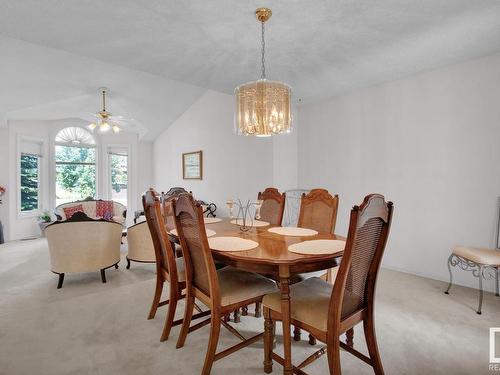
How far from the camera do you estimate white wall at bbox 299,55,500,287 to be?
2.95 m

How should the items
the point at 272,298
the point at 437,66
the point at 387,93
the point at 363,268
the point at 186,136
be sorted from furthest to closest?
the point at 186,136 → the point at 387,93 → the point at 437,66 → the point at 272,298 → the point at 363,268

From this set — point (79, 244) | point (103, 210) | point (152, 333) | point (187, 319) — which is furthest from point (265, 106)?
point (103, 210)

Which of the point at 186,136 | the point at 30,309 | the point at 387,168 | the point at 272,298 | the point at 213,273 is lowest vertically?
the point at 30,309

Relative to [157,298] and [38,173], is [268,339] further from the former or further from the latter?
[38,173]

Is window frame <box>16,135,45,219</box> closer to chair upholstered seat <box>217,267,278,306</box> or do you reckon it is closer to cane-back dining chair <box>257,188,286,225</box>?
cane-back dining chair <box>257,188,286,225</box>

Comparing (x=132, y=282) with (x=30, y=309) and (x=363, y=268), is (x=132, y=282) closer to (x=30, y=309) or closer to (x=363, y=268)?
(x=30, y=309)

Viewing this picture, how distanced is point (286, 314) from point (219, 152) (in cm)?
412

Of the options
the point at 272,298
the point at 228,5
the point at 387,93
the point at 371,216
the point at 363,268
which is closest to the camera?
the point at 371,216

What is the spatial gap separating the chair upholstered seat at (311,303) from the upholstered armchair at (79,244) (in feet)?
7.70

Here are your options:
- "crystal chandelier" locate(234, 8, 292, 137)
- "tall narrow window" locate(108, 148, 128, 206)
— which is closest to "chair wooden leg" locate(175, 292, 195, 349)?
"crystal chandelier" locate(234, 8, 292, 137)

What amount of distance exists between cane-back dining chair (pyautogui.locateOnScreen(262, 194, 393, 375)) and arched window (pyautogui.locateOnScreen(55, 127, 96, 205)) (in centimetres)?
660

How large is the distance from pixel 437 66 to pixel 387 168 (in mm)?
1258

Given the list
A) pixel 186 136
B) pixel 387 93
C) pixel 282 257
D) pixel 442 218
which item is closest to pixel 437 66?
pixel 387 93

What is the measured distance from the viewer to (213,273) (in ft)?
5.36
